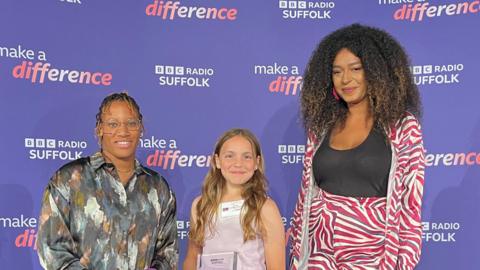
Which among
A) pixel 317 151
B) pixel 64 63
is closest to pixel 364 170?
pixel 317 151

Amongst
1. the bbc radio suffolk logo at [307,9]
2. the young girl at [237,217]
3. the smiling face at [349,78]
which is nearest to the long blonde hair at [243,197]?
the young girl at [237,217]

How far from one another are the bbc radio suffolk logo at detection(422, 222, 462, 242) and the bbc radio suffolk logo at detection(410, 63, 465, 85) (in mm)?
954

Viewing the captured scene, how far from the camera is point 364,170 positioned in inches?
86.7

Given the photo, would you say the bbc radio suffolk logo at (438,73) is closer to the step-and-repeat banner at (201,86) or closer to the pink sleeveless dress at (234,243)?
the step-and-repeat banner at (201,86)

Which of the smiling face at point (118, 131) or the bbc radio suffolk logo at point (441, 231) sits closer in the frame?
the smiling face at point (118, 131)

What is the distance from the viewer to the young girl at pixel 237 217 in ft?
8.10

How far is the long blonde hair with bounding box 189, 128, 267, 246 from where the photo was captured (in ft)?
8.15

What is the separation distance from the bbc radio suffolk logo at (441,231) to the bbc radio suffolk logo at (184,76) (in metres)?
1.79

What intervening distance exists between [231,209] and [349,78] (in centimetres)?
84

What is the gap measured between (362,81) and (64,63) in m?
1.99

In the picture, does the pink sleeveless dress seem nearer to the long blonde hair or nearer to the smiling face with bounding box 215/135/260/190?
the long blonde hair

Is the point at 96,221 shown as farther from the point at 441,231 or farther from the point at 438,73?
the point at 438,73

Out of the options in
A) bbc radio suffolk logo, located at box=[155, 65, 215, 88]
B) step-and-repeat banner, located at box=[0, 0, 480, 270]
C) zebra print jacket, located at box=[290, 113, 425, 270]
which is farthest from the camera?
bbc radio suffolk logo, located at box=[155, 65, 215, 88]

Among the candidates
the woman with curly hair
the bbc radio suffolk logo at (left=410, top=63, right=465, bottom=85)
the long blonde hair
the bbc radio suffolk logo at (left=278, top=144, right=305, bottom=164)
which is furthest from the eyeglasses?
the bbc radio suffolk logo at (left=410, top=63, right=465, bottom=85)
